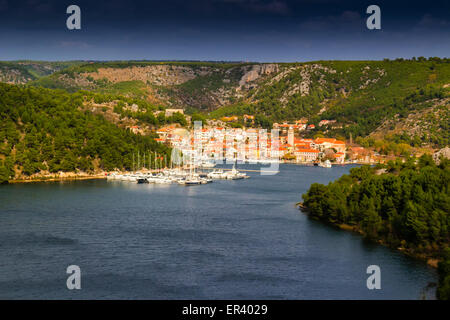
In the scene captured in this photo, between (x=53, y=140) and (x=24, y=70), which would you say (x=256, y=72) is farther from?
(x=53, y=140)

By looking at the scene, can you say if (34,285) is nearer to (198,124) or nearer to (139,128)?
(139,128)

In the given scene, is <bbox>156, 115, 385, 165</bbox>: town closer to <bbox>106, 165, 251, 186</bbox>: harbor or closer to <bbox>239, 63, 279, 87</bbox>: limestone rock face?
<bbox>106, 165, 251, 186</bbox>: harbor

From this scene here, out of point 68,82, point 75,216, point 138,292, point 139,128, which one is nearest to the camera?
point 138,292

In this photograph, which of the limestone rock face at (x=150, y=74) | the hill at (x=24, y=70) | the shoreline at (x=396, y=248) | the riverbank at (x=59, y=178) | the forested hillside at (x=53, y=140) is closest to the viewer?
the shoreline at (x=396, y=248)

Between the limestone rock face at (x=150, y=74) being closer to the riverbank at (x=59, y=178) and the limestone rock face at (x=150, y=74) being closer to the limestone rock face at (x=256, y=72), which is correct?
the limestone rock face at (x=256, y=72)

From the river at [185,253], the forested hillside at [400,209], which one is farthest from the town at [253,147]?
the forested hillside at [400,209]

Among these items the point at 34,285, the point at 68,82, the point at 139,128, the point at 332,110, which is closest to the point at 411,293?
the point at 34,285
